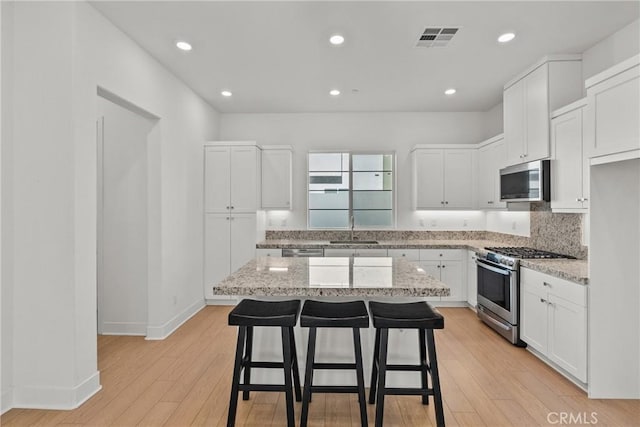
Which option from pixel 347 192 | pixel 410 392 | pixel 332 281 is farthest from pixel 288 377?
pixel 347 192

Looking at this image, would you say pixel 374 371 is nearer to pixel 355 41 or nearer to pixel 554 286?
pixel 554 286

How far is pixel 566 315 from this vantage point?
2.81 meters

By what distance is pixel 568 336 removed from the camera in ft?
9.18

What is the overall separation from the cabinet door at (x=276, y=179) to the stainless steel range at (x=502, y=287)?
2745 mm

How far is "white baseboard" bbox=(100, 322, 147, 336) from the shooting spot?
3879 millimetres

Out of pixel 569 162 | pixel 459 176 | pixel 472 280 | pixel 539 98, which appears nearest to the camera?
pixel 569 162

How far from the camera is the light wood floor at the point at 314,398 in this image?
2336mm

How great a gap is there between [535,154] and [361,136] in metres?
2.55

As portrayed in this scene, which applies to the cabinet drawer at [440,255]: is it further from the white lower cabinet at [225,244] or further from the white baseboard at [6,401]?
the white baseboard at [6,401]

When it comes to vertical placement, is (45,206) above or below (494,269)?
above

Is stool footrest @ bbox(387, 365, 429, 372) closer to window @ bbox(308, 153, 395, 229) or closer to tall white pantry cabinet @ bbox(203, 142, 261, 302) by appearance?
tall white pantry cabinet @ bbox(203, 142, 261, 302)

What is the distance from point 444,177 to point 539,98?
178 centimetres

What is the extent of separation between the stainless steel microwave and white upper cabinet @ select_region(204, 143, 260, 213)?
3149mm

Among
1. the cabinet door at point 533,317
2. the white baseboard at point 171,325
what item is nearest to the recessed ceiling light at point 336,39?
the cabinet door at point 533,317
